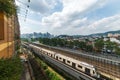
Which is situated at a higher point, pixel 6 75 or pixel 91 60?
pixel 6 75

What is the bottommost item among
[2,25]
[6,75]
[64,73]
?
[64,73]

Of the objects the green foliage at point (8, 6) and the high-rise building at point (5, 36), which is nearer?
the green foliage at point (8, 6)

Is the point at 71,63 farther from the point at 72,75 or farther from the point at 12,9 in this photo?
the point at 12,9

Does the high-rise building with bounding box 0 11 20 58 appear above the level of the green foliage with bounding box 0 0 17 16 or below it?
below

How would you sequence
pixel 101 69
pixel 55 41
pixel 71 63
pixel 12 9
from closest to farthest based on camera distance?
pixel 12 9 → pixel 101 69 → pixel 71 63 → pixel 55 41

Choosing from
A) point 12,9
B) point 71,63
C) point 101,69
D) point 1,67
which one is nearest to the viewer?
point 1,67

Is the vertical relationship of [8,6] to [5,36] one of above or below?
above

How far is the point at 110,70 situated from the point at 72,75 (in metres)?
5.97

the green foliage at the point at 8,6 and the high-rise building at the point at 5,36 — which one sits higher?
the green foliage at the point at 8,6

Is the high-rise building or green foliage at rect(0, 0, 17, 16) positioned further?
the high-rise building

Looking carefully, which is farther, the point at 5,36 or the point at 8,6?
the point at 5,36

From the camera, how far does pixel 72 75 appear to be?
29.0 meters

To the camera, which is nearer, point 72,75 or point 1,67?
point 1,67

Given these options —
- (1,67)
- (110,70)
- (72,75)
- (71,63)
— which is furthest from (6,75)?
(71,63)
